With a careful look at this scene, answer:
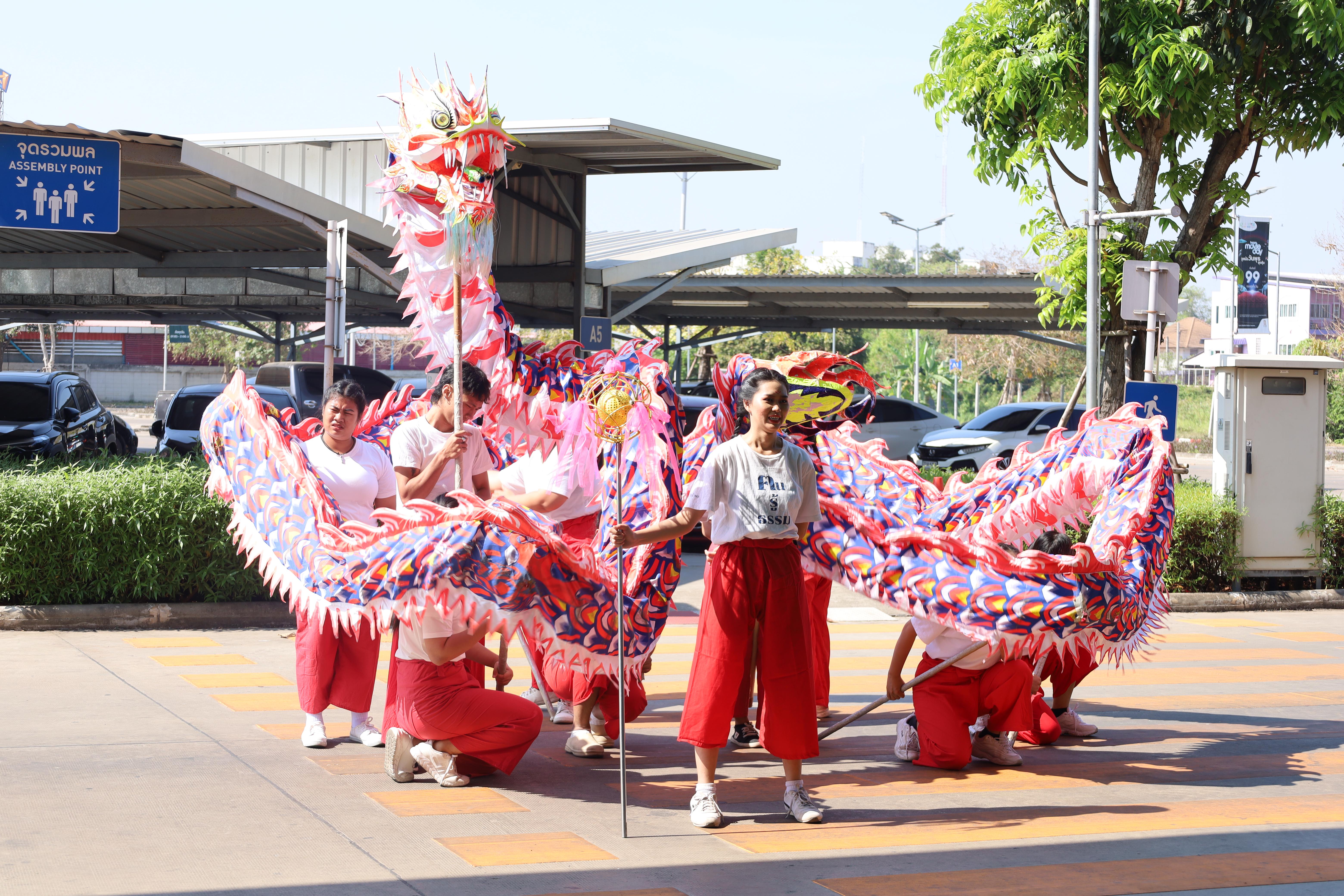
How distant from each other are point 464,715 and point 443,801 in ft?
1.29

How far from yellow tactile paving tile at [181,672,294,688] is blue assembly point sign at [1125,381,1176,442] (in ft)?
24.2

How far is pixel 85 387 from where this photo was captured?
1950cm

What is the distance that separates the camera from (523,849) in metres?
5.27

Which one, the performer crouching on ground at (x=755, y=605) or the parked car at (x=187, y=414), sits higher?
the parked car at (x=187, y=414)

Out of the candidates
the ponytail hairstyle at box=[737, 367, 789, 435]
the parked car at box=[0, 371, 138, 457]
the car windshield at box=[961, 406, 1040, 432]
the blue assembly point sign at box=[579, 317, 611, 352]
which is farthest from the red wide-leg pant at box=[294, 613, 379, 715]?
the car windshield at box=[961, 406, 1040, 432]

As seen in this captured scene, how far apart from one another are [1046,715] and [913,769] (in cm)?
95

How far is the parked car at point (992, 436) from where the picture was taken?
957 inches

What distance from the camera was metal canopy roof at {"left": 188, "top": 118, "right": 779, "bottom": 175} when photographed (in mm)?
16906

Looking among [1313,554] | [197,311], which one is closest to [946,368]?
[197,311]

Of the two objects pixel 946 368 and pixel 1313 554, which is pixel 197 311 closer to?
pixel 1313 554

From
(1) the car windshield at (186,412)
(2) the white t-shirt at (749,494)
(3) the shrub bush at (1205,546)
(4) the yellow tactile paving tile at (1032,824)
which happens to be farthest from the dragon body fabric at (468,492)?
(1) the car windshield at (186,412)

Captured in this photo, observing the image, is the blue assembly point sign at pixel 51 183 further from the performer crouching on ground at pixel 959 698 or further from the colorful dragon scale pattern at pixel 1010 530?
the performer crouching on ground at pixel 959 698

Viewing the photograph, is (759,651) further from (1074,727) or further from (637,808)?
(1074,727)

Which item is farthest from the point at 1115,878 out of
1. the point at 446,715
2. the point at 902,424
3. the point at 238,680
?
the point at 902,424
